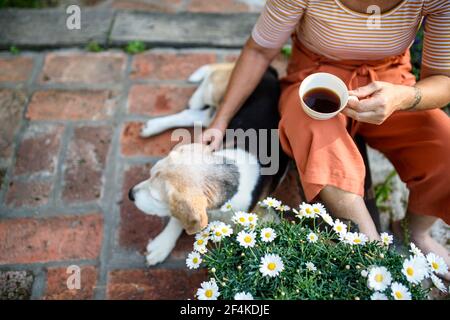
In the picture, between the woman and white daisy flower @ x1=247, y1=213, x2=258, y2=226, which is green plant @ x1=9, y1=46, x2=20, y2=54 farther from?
white daisy flower @ x1=247, y1=213, x2=258, y2=226

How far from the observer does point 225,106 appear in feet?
7.86

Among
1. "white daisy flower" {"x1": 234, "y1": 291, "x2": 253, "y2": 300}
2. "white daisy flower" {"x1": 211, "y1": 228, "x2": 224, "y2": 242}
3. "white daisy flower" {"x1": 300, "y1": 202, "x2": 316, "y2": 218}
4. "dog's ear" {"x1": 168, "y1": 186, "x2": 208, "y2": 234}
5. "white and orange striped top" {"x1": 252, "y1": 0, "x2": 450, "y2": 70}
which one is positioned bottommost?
"dog's ear" {"x1": 168, "y1": 186, "x2": 208, "y2": 234}

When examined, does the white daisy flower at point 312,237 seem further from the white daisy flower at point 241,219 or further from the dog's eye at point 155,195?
the dog's eye at point 155,195

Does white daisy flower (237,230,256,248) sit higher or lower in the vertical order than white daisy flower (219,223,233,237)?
higher

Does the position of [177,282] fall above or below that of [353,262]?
below

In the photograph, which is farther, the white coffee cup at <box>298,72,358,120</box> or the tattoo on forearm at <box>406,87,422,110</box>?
the tattoo on forearm at <box>406,87,422,110</box>

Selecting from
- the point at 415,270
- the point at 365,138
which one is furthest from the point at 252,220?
the point at 365,138

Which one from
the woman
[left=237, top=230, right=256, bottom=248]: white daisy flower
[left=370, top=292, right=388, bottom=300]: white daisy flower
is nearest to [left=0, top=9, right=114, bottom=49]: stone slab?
the woman

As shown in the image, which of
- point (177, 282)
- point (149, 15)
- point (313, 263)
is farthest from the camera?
point (149, 15)

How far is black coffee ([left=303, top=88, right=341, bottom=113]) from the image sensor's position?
1.90 m

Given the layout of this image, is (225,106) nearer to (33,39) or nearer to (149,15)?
(149,15)

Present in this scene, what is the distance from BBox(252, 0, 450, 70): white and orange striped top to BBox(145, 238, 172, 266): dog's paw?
137cm
